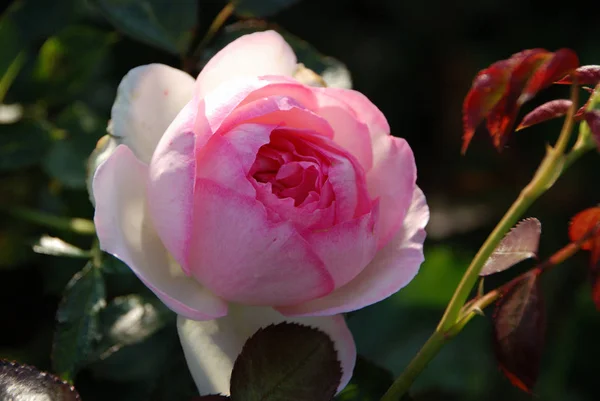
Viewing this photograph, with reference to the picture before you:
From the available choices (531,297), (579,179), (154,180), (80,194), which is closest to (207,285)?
(154,180)

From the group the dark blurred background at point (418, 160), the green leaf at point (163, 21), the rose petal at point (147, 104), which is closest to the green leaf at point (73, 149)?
the dark blurred background at point (418, 160)

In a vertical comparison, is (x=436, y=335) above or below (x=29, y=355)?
above

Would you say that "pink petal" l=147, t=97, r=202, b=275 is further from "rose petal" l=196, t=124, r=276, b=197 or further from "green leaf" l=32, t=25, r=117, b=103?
"green leaf" l=32, t=25, r=117, b=103

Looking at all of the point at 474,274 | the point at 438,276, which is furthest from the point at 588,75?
the point at 438,276

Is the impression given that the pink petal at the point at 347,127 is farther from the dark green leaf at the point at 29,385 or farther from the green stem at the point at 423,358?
the dark green leaf at the point at 29,385

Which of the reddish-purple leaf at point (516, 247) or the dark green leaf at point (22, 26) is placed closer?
the reddish-purple leaf at point (516, 247)

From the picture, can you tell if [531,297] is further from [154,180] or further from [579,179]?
[579,179]

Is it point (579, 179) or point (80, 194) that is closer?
point (80, 194)

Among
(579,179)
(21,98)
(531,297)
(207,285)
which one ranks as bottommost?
(579,179)
